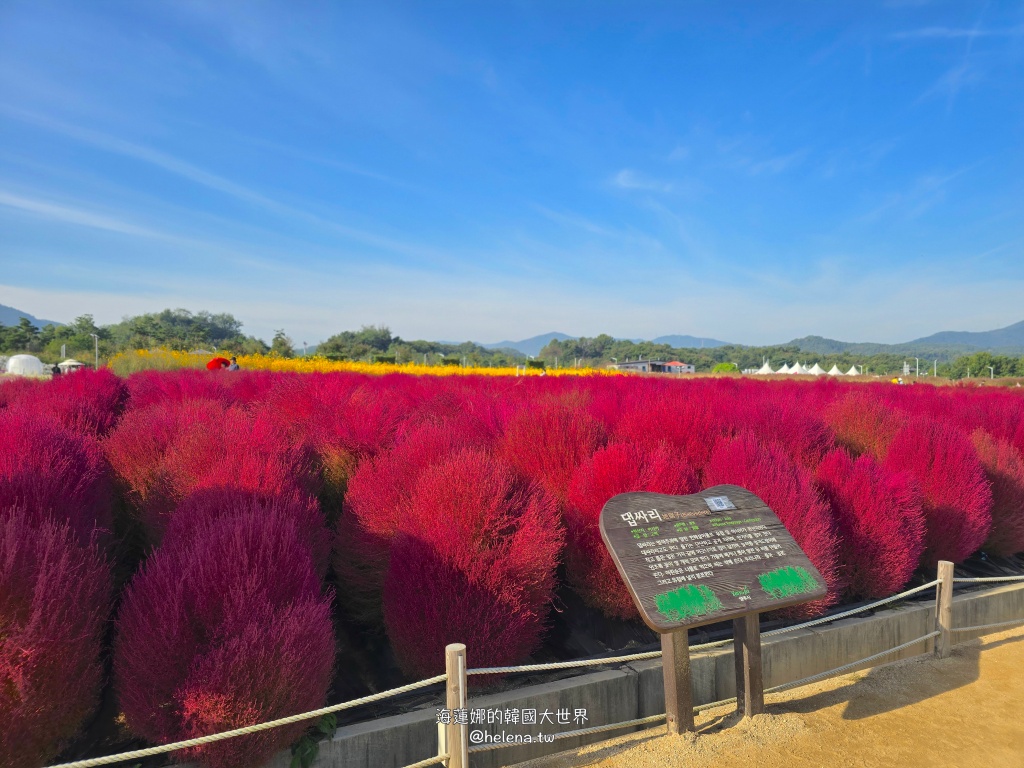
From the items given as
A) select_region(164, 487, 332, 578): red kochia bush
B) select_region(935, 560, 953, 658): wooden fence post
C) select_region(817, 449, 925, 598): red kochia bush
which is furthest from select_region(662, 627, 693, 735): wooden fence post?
select_region(935, 560, 953, 658): wooden fence post

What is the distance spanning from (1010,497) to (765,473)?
3158mm

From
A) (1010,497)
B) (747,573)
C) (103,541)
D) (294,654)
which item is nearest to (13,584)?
(294,654)

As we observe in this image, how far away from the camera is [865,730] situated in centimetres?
282

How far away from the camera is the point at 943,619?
3758 mm

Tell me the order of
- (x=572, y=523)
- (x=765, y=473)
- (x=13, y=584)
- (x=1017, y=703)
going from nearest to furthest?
(x=13, y=584), (x=1017, y=703), (x=572, y=523), (x=765, y=473)

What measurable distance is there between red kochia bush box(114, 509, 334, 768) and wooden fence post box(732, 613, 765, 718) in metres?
1.84

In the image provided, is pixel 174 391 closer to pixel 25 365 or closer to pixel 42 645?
pixel 42 645

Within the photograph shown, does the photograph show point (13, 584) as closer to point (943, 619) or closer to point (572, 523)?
point (572, 523)

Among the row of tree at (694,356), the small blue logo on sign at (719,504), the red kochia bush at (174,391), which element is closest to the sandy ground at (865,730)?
the small blue logo on sign at (719,504)

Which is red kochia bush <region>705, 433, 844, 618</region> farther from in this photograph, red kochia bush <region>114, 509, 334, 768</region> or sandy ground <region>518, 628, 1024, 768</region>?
red kochia bush <region>114, 509, 334, 768</region>

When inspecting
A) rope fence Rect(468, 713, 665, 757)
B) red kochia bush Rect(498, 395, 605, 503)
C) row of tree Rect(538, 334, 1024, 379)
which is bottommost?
rope fence Rect(468, 713, 665, 757)

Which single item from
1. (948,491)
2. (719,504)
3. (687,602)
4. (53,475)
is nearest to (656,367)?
(948,491)

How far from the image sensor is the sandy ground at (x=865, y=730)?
8.32 ft

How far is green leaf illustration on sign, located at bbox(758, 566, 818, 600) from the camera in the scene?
255cm
